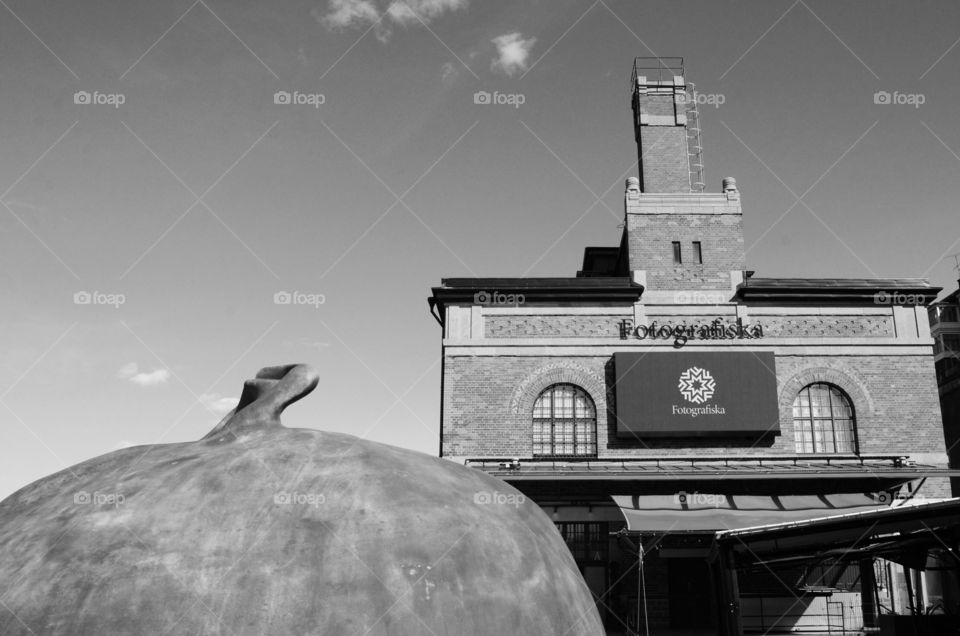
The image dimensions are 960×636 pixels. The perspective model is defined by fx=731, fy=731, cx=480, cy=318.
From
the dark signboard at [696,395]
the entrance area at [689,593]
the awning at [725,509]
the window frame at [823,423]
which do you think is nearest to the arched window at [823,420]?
the window frame at [823,423]

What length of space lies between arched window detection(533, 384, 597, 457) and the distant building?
549 inches

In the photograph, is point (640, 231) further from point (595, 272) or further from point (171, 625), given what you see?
point (171, 625)

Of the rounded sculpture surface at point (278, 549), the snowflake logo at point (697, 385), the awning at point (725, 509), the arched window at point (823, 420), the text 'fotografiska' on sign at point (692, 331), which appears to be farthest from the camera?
the text 'fotografiska' on sign at point (692, 331)

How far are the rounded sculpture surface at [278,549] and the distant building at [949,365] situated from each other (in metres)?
27.7

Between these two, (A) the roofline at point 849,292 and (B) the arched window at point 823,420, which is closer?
(B) the arched window at point 823,420

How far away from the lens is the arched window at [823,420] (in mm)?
20344

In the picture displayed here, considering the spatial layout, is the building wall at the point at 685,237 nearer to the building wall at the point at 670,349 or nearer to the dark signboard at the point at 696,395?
the building wall at the point at 670,349

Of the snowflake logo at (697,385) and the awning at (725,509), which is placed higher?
the snowflake logo at (697,385)

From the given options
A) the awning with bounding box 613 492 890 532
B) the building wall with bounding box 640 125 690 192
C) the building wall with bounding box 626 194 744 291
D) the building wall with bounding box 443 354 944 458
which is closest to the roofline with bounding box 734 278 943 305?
the building wall with bounding box 626 194 744 291

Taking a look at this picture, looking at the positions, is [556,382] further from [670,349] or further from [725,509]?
[725,509]

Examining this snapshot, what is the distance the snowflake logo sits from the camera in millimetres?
20016

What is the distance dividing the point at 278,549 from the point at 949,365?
38330 mm

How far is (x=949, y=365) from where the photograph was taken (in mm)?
33531

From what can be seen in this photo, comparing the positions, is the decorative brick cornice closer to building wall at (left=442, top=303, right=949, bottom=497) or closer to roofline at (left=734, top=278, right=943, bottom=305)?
building wall at (left=442, top=303, right=949, bottom=497)
